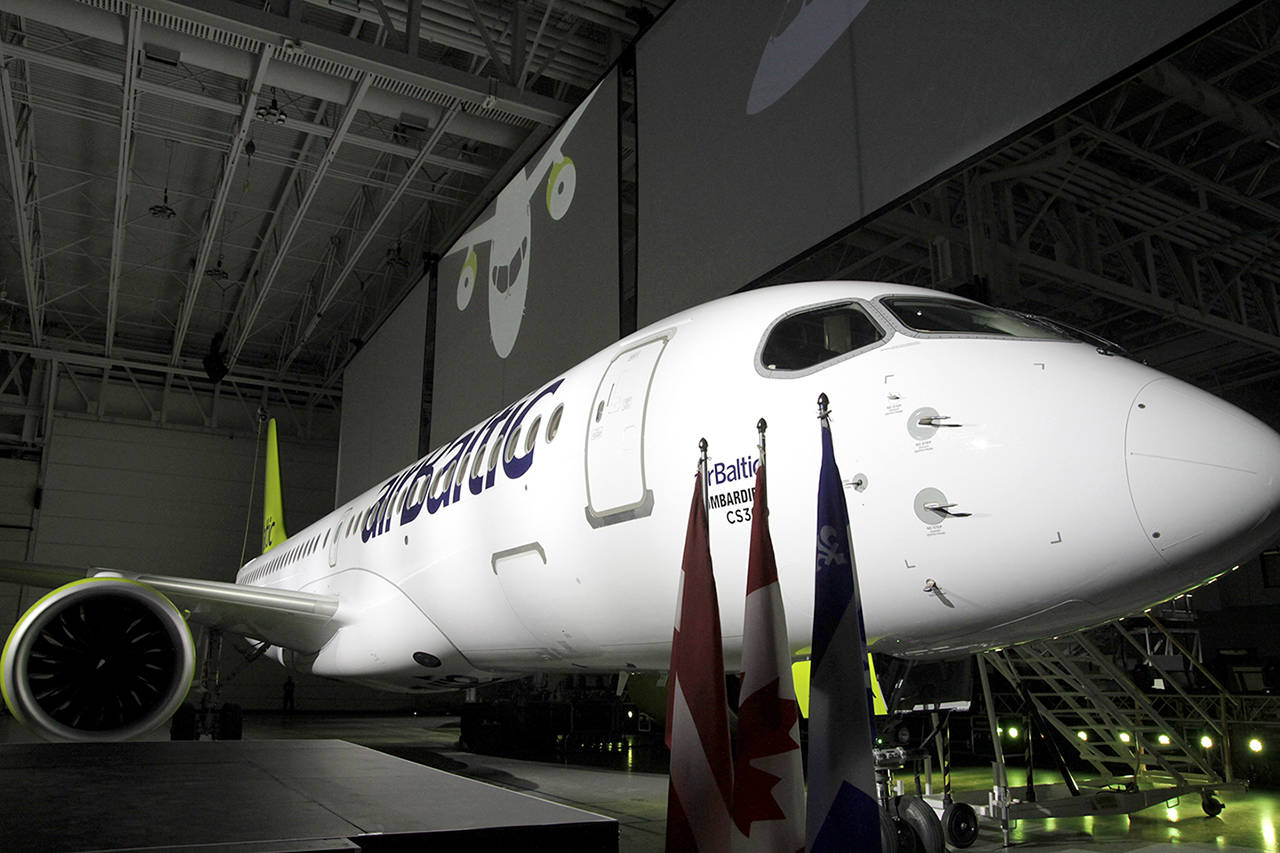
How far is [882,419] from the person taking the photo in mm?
3152

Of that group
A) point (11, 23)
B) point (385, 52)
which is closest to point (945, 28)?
point (385, 52)

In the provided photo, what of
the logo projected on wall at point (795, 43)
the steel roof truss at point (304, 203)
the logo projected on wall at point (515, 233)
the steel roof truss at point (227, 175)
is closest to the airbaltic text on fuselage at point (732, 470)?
the logo projected on wall at point (795, 43)

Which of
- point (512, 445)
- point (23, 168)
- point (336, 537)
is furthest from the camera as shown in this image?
point (23, 168)

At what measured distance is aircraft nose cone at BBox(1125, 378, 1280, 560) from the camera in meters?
2.51

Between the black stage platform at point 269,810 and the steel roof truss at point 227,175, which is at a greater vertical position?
the steel roof truss at point 227,175

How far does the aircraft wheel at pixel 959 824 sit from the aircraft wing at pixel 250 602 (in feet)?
18.6

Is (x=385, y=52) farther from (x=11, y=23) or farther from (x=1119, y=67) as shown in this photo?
(x=1119, y=67)

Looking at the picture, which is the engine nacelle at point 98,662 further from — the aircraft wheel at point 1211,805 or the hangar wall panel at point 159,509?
the hangar wall panel at point 159,509

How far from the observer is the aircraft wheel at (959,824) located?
433 centimetres

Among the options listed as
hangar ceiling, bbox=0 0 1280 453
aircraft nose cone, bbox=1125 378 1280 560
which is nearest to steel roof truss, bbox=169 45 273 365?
hangar ceiling, bbox=0 0 1280 453

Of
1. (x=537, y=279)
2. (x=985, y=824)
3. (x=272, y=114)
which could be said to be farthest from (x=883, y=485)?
(x=272, y=114)

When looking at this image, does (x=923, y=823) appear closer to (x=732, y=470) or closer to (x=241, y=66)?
(x=732, y=470)

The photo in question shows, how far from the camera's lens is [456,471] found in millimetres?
6430

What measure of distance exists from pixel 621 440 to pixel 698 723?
5.92 feet
